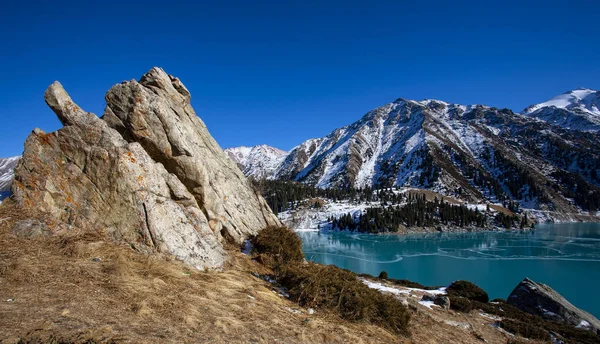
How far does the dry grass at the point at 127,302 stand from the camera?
550 centimetres

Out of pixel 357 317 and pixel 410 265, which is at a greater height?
pixel 357 317

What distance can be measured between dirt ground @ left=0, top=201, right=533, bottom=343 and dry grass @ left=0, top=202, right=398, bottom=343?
2 cm

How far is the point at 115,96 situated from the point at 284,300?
12000mm

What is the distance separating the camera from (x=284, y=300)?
379 inches

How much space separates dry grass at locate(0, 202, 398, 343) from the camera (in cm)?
550

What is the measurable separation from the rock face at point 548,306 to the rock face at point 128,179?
22.9 m

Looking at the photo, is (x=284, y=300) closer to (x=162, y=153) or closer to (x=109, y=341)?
(x=109, y=341)

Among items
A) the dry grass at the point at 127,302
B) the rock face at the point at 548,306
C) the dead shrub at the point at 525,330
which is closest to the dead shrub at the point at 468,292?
the rock face at the point at 548,306

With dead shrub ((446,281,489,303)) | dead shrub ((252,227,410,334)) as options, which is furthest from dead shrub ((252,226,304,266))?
dead shrub ((446,281,489,303))

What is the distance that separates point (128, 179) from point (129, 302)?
5090 millimetres

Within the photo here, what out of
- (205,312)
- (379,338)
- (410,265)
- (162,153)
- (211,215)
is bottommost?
(410,265)

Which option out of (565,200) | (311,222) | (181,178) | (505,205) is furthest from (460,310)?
(565,200)

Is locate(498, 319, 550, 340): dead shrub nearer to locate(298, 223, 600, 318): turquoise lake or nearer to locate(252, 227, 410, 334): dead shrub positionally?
locate(252, 227, 410, 334): dead shrub

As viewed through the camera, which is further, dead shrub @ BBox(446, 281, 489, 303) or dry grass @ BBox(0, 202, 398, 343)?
dead shrub @ BBox(446, 281, 489, 303)
